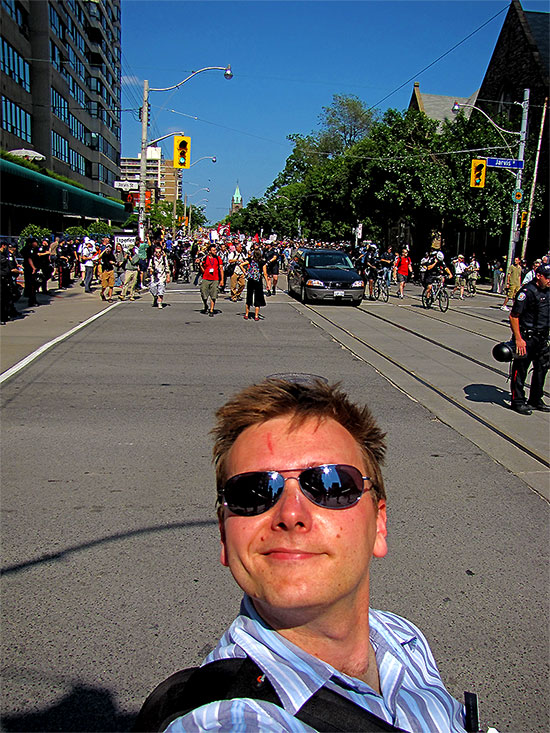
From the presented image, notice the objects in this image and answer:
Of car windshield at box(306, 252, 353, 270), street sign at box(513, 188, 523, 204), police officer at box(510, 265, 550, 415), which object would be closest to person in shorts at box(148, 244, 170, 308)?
car windshield at box(306, 252, 353, 270)

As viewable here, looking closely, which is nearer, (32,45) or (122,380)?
(122,380)

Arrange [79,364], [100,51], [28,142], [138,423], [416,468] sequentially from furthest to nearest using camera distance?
[100,51], [28,142], [79,364], [138,423], [416,468]

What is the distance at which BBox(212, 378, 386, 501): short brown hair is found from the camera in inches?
63.0

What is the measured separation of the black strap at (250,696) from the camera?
3.94ft

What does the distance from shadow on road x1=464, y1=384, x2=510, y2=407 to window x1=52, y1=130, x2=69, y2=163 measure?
177 feet

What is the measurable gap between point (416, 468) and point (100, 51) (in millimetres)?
81767

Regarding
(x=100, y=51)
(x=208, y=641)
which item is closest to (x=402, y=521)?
(x=208, y=641)

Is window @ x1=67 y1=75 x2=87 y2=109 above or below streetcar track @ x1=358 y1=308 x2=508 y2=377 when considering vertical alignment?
above

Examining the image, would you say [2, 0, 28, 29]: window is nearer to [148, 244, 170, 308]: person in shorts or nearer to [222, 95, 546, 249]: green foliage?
[222, 95, 546, 249]: green foliage

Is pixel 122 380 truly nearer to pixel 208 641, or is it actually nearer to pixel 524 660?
pixel 208 641

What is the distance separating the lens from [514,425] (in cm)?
774

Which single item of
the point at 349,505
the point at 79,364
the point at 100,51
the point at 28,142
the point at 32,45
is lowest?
the point at 79,364

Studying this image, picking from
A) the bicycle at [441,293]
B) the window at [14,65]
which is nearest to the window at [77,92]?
the window at [14,65]

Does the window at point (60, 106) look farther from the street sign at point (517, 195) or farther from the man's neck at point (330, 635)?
the man's neck at point (330, 635)
